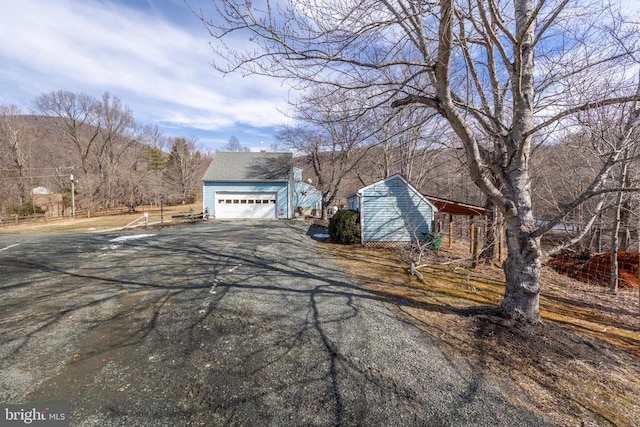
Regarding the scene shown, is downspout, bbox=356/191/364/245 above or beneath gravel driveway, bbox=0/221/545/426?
above

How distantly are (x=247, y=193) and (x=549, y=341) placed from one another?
19.1 meters

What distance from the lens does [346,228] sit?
12.0 meters

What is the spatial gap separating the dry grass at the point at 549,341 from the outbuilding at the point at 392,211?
5.22 metres

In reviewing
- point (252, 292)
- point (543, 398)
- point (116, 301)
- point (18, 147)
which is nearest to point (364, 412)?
point (543, 398)

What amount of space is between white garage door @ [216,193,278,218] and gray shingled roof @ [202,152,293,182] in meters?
1.25

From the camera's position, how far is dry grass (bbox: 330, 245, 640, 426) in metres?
2.60

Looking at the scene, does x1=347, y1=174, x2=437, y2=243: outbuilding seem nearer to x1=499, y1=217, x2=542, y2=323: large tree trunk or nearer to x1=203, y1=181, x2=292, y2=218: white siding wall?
x1=499, y1=217, x2=542, y2=323: large tree trunk

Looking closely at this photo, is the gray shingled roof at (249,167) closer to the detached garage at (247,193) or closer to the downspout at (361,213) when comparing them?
the detached garage at (247,193)

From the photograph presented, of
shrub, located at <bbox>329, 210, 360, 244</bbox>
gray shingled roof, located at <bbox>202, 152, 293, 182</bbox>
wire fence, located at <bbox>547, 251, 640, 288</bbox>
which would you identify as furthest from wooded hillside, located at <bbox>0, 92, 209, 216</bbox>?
wire fence, located at <bbox>547, 251, 640, 288</bbox>

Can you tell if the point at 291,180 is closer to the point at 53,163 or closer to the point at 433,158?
the point at 433,158

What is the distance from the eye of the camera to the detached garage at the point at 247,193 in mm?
20203

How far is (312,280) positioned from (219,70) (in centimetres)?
434

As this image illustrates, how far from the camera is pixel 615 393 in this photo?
8.98ft

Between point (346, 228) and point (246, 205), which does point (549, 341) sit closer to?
point (346, 228)
